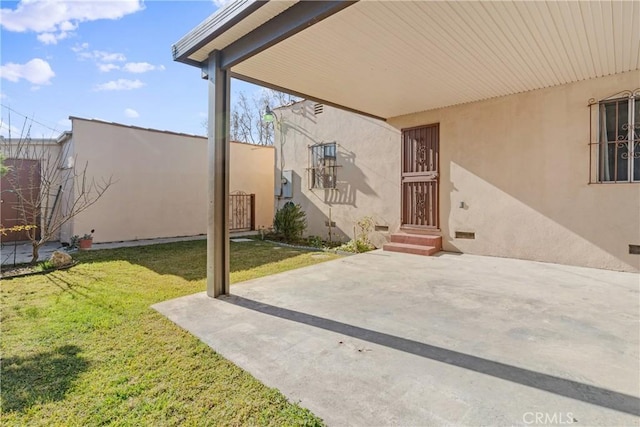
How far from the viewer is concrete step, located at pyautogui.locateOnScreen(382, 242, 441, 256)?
21.2 feet

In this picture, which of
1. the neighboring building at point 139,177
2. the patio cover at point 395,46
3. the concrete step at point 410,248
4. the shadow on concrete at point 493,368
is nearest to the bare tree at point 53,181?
the neighboring building at point 139,177

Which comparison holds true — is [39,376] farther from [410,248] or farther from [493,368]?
[410,248]

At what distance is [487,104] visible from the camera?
6.27m

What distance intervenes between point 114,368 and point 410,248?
570 cm

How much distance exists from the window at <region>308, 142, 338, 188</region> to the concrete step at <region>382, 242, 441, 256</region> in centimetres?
263

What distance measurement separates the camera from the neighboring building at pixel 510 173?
502 centimetres

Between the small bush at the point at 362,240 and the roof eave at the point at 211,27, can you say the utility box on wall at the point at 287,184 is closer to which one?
the small bush at the point at 362,240

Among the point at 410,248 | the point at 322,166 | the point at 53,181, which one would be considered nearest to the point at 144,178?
the point at 53,181

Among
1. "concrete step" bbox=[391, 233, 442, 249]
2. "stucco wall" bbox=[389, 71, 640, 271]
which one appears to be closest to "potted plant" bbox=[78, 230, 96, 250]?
"concrete step" bbox=[391, 233, 442, 249]

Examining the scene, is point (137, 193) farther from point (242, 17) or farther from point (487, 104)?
point (487, 104)

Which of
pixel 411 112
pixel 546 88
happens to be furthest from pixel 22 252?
pixel 546 88

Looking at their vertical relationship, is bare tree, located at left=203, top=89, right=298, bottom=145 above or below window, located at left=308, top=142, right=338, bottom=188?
above

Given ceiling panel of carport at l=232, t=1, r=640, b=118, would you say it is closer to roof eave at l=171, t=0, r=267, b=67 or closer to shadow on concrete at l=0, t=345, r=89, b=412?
roof eave at l=171, t=0, r=267, b=67

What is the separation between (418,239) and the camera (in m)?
6.89
